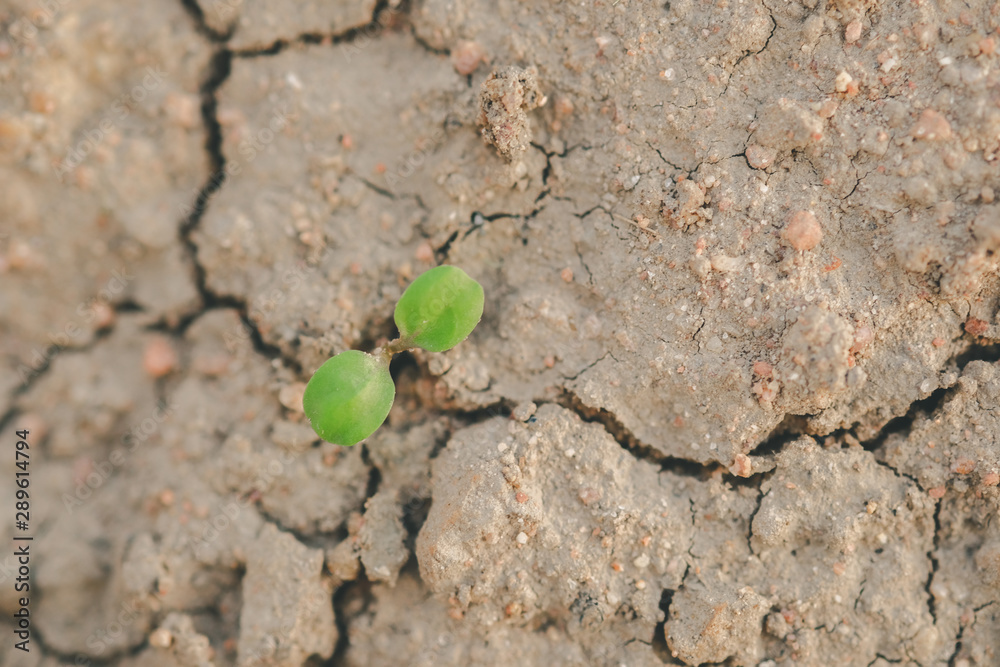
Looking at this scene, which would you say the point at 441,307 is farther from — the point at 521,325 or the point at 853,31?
the point at 853,31

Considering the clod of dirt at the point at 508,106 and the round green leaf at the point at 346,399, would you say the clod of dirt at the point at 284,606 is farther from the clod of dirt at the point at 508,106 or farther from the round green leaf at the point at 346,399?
the clod of dirt at the point at 508,106

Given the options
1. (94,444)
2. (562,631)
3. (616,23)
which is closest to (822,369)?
(562,631)

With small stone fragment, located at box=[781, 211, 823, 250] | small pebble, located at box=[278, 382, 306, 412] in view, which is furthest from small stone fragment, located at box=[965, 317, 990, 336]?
small pebble, located at box=[278, 382, 306, 412]

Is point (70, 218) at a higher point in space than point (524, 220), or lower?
lower

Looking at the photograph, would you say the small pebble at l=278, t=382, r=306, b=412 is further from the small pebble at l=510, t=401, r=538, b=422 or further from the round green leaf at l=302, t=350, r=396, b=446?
the small pebble at l=510, t=401, r=538, b=422

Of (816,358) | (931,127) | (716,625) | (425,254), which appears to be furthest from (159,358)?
(931,127)

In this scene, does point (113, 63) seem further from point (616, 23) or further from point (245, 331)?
point (616, 23)
